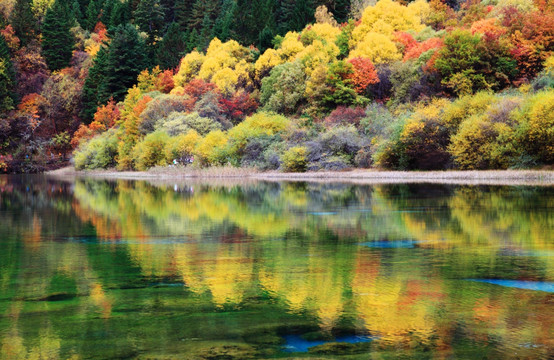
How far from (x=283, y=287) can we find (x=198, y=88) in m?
78.1

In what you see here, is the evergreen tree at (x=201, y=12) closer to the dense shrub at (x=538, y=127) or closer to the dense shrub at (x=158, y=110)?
the dense shrub at (x=158, y=110)

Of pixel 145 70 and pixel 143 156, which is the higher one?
pixel 145 70

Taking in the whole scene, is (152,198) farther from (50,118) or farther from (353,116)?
(50,118)

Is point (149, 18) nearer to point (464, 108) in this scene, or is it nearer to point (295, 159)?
point (295, 159)

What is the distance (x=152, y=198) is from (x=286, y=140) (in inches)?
1231

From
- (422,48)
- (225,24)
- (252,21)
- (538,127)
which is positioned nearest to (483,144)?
(538,127)

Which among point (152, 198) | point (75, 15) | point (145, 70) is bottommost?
point (152, 198)

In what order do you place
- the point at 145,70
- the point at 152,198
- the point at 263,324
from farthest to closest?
the point at 145,70, the point at 152,198, the point at 263,324

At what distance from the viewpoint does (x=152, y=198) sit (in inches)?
1391

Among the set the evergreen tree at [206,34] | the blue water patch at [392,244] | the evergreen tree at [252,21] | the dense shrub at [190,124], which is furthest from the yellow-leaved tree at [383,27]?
the blue water patch at [392,244]

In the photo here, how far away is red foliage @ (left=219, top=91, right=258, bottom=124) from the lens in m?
85.6

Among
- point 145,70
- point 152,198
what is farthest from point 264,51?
point 152,198

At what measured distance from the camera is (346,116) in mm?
66875

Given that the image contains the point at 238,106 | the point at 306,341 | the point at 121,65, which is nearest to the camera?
the point at 306,341
